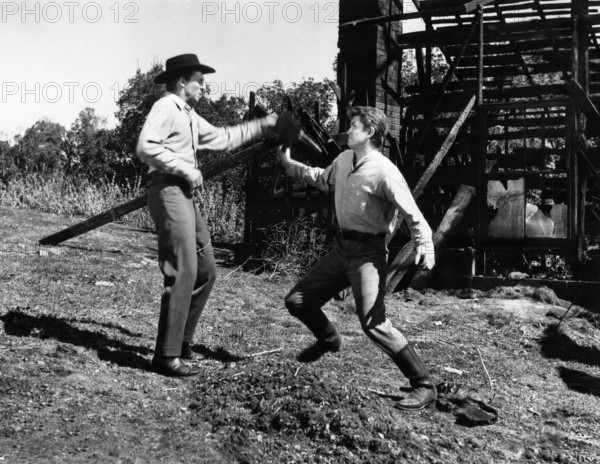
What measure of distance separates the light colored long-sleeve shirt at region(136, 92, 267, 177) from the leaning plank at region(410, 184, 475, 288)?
16.2 ft

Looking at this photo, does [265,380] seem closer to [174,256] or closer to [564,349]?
[174,256]

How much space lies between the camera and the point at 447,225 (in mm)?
10406

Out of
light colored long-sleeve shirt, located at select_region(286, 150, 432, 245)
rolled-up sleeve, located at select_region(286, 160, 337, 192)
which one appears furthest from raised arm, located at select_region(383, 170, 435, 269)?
rolled-up sleeve, located at select_region(286, 160, 337, 192)

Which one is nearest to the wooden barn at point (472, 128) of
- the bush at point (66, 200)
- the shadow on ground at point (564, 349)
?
the shadow on ground at point (564, 349)

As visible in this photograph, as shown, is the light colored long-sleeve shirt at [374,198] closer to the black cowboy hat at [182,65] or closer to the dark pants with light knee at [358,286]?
the dark pants with light knee at [358,286]

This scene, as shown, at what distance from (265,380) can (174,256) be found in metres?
1.06

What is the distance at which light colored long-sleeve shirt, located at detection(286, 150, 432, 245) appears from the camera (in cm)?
513

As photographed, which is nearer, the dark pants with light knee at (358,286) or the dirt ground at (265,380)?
the dirt ground at (265,380)

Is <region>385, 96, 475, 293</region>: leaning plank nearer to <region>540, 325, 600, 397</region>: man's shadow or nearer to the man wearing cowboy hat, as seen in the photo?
<region>540, 325, 600, 397</region>: man's shadow

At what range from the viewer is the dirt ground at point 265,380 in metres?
4.62

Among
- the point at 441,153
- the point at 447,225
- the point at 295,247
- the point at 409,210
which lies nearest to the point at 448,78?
the point at 441,153

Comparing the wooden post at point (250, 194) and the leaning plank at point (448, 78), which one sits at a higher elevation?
the leaning plank at point (448, 78)

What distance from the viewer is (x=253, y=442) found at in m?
4.62

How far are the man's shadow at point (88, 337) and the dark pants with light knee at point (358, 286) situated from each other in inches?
46.7
